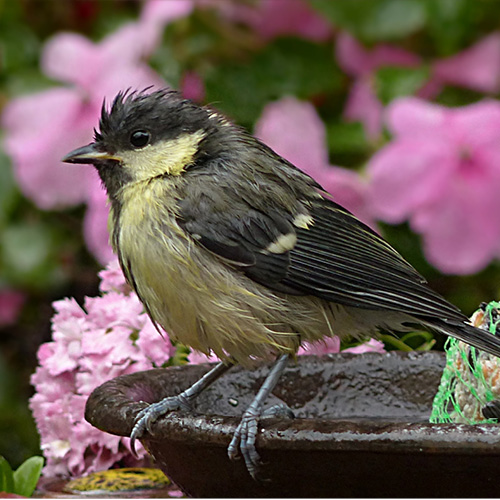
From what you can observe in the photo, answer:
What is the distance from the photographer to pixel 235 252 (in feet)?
4.19

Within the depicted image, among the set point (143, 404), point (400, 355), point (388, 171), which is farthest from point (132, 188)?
point (388, 171)

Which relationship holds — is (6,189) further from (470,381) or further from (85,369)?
(470,381)

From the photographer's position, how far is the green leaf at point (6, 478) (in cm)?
127

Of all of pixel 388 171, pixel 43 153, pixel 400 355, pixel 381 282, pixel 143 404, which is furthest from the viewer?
pixel 43 153

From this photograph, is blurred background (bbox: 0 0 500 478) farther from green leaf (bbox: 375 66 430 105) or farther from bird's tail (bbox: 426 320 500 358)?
bird's tail (bbox: 426 320 500 358)

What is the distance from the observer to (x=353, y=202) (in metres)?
1.86

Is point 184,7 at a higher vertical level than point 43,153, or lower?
higher

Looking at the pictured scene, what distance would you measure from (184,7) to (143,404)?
3.36 ft

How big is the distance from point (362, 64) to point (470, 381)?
3.08 feet

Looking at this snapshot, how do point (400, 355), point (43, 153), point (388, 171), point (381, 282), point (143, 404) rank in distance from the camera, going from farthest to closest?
point (43, 153) → point (388, 171) → point (400, 355) → point (381, 282) → point (143, 404)

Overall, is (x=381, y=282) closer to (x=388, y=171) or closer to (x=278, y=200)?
(x=278, y=200)

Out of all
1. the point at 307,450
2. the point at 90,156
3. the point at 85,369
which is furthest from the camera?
the point at 85,369

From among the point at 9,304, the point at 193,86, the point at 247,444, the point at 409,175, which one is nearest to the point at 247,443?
the point at 247,444

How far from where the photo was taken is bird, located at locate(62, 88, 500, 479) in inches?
49.7
